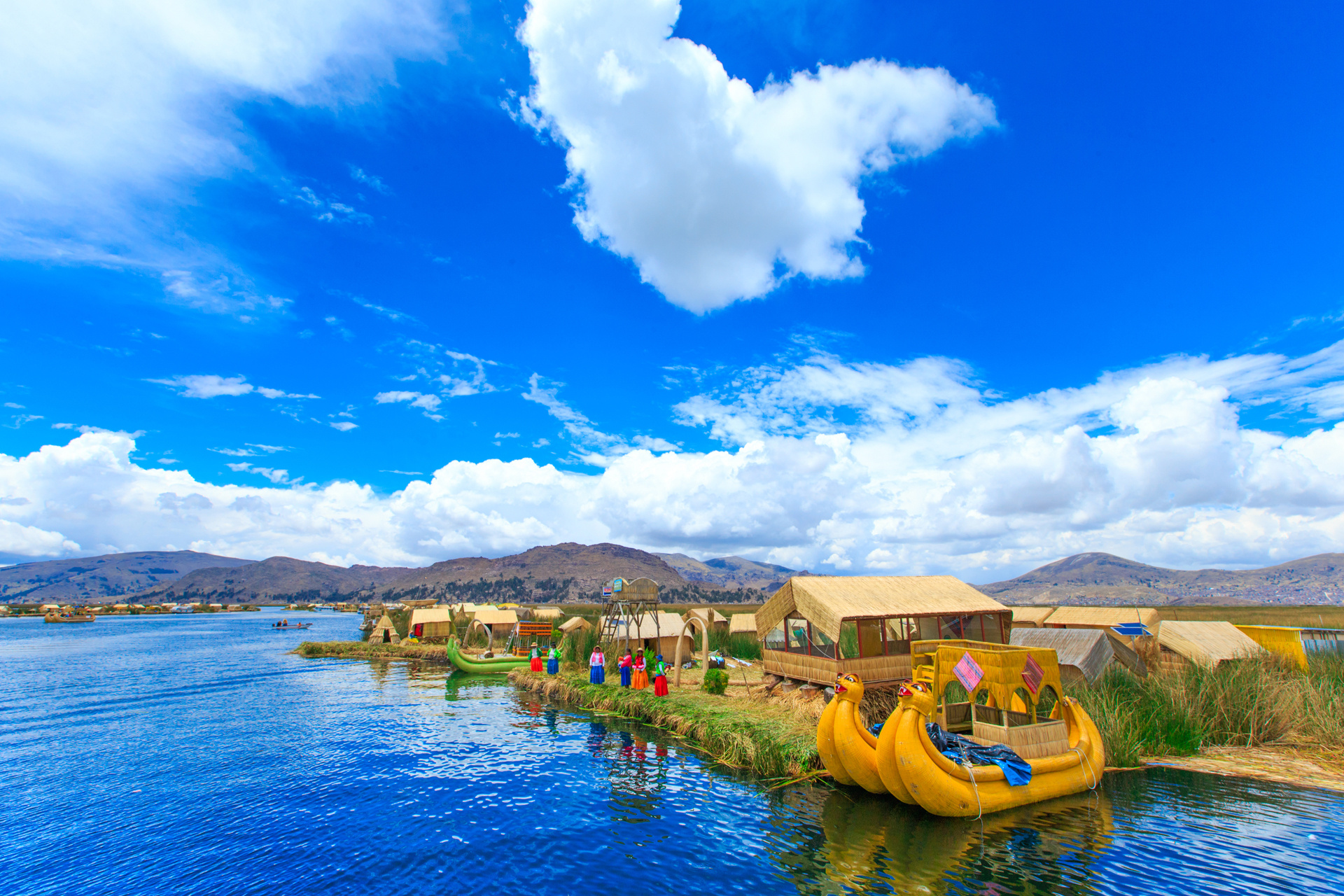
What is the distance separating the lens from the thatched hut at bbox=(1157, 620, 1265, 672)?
2280 centimetres

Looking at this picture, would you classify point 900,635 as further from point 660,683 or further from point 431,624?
point 431,624

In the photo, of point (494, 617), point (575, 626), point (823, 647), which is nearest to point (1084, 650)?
point (823, 647)

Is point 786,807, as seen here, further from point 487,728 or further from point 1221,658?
point 1221,658

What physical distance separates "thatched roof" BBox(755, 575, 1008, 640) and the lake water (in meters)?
6.17

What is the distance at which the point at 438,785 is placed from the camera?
17.7 metres

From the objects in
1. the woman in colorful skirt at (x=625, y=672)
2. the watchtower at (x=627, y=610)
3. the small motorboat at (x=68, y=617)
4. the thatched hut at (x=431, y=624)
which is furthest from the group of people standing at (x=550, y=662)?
the small motorboat at (x=68, y=617)

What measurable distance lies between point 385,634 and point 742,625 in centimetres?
4188

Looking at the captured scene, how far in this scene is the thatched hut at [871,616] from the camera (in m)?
21.4

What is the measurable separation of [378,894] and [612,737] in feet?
42.0

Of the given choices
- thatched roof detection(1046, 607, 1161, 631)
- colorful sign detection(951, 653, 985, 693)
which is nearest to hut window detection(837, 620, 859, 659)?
colorful sign detection(951, 653, 985, 693)

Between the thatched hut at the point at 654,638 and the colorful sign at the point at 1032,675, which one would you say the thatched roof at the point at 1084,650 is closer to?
the colorful sign at the point at 1032,675

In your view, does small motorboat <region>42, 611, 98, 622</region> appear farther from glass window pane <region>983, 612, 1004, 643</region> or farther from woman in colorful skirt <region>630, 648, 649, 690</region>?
glass window pane <region>983, 612, 1004, 643</region>

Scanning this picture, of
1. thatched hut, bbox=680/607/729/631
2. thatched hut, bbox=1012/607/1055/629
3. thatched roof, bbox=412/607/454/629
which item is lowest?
thatched roof, bbox=412/607/454/629

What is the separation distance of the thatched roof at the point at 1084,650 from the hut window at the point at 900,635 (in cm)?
407
